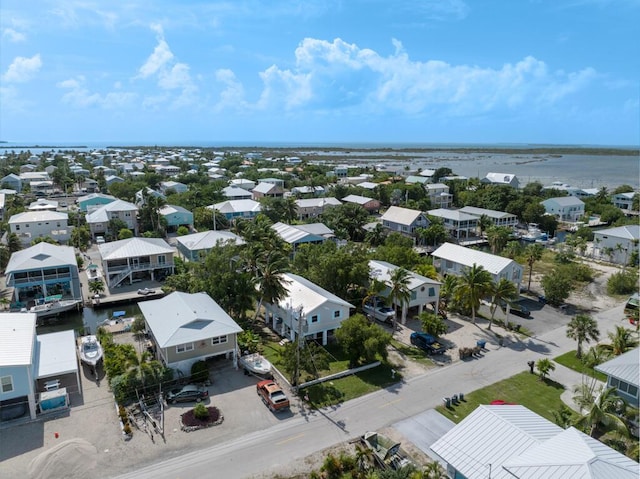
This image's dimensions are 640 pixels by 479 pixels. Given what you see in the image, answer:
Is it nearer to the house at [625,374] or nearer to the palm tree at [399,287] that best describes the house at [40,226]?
the palm tree at [399,287]

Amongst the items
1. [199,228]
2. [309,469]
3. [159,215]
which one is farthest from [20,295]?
[309,469]

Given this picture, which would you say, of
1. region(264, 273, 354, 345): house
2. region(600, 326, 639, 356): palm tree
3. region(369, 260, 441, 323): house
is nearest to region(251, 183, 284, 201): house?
region(369, 260, 441, 323): house

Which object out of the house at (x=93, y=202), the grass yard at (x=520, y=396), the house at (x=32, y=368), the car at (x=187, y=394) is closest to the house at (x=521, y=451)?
the grass yard at (x=520, y=396)

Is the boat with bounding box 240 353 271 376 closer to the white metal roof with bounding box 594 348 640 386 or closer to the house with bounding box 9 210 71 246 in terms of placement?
the white metal roof with bounding box 594 348 640 386

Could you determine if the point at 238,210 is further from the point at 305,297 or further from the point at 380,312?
the point at 305,297

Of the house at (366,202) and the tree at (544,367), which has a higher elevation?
the house at (366,202)

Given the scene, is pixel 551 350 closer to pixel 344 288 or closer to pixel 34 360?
pixel 344 288

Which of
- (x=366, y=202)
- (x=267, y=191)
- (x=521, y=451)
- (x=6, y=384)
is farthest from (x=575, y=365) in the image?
(x=267, y=191)

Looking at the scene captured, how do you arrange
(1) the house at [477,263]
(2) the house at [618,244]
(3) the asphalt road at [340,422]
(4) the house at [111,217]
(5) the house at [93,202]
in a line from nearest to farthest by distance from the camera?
1. (3) the asphalt road at [340,422]
2. (1) the house at [477,263]
3. (2) the house at [618,244]
4. (4) the house at [111,217]
5. (5) the house at [93,202]
